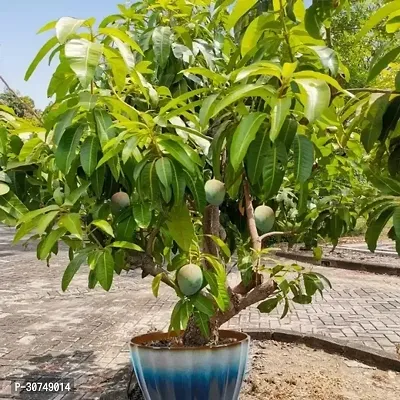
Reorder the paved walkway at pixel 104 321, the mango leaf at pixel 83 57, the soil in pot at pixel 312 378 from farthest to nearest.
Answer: the paved walkway at pixel 104 321, the soil in pot at pixel 312 378, the mango leaf at pixel 83 57

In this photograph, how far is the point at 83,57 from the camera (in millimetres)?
1413

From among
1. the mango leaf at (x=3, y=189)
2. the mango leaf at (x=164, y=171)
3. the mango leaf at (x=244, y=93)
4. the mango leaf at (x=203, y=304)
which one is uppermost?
the mango leaf at (x=244, y=93)

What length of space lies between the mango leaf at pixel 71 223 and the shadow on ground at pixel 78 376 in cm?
178

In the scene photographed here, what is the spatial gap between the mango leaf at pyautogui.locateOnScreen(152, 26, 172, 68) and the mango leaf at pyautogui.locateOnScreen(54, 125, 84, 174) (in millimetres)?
753

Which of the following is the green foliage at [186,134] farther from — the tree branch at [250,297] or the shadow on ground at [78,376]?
the shadow on ground at [78,376]

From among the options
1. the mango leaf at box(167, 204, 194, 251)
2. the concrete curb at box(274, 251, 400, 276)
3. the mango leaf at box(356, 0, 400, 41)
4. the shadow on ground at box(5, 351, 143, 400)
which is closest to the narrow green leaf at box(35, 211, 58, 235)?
the mango leaf at box(167, 204, 194, 251)

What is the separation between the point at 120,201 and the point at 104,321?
3949 mm

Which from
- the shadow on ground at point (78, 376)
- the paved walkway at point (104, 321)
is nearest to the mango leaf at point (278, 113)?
the shadow on ground at point (78, 376)

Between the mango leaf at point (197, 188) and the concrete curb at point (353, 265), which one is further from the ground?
A: the mango leaf at point (197, 188)

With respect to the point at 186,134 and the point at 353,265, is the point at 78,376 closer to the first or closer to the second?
the point at 186,134

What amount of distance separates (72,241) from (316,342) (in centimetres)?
273

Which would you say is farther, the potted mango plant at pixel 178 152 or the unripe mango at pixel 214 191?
the unripe mango at pixel 214 191

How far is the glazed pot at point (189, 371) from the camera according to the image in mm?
2355

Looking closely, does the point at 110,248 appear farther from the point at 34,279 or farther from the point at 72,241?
the point at 34,279
